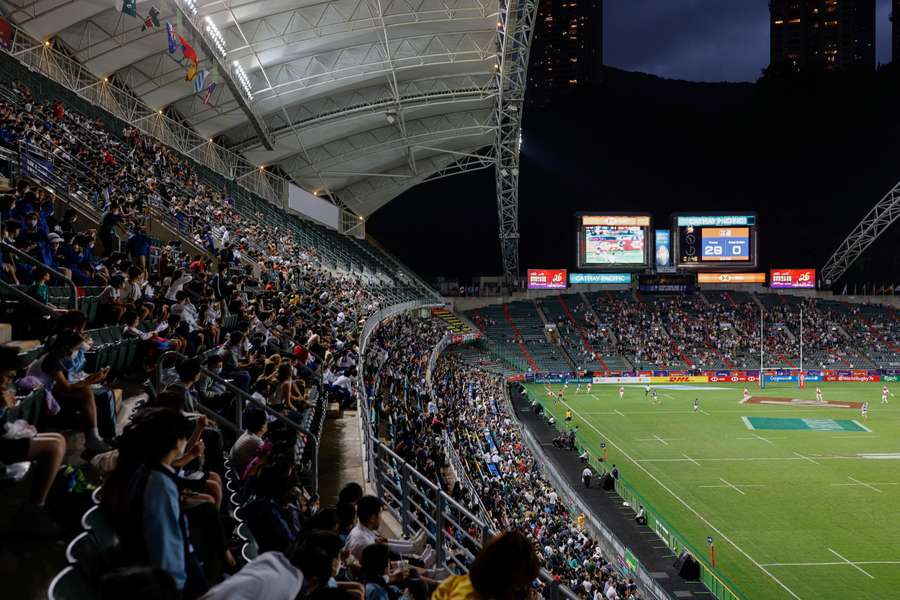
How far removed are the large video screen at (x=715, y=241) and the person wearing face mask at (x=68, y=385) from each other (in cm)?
5369

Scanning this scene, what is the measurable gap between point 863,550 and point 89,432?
64.4ft

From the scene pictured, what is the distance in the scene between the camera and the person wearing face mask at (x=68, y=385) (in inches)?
189

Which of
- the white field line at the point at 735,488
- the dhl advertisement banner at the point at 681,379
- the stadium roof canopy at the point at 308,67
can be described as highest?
the stadium roof canopy at the point at 308,67

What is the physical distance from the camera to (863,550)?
18062 millimetres

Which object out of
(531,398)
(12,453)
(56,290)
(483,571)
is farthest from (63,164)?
(531,398)

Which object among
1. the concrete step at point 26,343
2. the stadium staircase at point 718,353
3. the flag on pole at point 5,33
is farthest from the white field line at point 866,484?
the flag on pole at point 5,33

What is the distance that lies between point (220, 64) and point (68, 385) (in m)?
20.1

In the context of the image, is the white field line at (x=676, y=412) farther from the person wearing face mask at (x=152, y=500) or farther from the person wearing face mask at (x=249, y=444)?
the person wearing face mask at (x=152, y=500)

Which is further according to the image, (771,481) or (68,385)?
(771,481)

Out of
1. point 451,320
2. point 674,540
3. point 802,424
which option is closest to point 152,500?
point 674,540

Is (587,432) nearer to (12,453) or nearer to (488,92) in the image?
(488,92)

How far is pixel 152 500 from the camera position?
2.69 meters

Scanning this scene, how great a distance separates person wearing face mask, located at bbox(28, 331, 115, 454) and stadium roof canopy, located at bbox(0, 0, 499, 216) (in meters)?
14.3

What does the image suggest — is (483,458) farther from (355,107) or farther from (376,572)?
(376,572)
